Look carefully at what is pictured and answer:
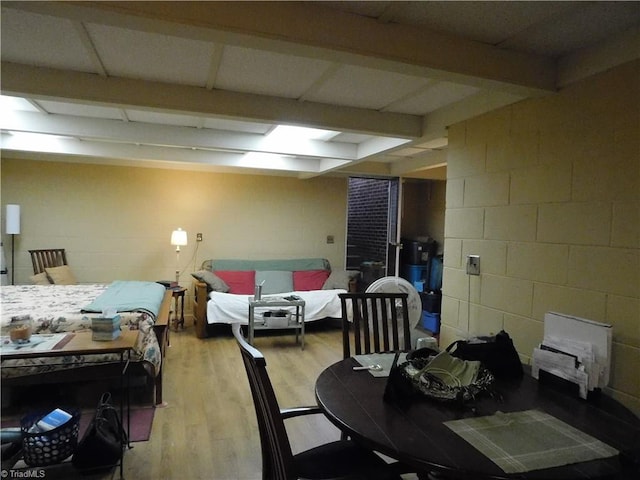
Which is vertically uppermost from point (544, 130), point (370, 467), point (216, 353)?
point (544, 130)

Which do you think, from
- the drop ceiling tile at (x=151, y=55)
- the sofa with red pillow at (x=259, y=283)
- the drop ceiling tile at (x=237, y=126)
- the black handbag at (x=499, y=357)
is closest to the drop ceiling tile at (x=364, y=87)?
the drop ceiling tile at (x=151, y=55)

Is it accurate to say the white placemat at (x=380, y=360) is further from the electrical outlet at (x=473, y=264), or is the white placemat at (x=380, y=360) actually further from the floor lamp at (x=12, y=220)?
the floor lamp at (x=12, y=220)

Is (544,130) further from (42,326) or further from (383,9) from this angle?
(42,326)

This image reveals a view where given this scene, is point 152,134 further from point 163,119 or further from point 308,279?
point 308,279

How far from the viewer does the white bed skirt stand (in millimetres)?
4500

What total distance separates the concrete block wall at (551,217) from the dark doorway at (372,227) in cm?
310

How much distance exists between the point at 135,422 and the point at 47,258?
10.4 ft

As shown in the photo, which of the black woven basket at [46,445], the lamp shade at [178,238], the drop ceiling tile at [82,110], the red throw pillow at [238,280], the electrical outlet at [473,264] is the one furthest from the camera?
the red throw pillow at [238,280]

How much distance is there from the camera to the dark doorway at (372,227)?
5.69m

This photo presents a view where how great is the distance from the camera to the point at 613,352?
1.59 metres

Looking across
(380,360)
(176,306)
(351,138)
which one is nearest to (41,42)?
(380,360)

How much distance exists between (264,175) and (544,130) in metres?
4.26

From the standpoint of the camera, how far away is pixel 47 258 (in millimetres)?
4727

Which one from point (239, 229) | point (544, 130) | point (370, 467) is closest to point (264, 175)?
point (239, 229)
